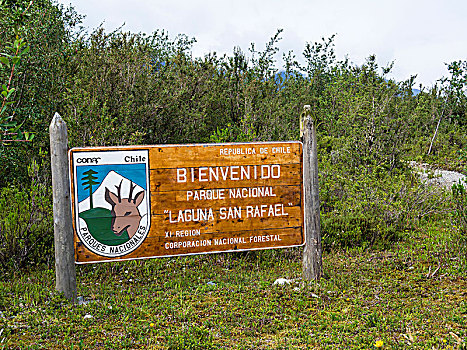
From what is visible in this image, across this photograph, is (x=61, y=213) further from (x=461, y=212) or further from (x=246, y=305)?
(x=461, y=212)

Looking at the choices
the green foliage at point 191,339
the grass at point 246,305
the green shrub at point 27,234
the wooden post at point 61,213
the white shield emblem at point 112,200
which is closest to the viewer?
the green foliage at point 191,339

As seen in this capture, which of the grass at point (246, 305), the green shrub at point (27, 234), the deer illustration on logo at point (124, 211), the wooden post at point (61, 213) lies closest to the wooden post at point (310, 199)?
the grass at point (246, 305)

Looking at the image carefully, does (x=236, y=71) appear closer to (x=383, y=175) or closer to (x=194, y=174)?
(x=383, y=175)

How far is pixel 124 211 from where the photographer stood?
18.2 ft

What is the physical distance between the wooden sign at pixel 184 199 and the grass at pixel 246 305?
606 mm

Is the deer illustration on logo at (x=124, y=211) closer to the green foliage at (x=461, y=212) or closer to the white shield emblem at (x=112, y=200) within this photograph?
the white shield emblem at (x=112, y=200)

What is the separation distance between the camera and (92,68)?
9273 mm

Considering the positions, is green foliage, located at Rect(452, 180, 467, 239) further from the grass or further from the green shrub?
the green shrub

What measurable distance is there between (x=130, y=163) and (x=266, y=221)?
6.41 feet

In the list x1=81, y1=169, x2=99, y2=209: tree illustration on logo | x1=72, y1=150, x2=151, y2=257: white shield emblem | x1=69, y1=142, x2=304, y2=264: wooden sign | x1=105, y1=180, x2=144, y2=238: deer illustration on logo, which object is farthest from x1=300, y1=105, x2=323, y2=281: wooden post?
x1=81, y1=169, x2=99, y2=209: tree illustration on logo

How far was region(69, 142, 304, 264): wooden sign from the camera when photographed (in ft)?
17.9

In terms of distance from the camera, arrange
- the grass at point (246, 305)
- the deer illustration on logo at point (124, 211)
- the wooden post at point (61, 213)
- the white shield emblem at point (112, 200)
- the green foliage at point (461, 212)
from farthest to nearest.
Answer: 1. the green foliage at point (461, 212)
2. the deer illustration on logo at point (124, 211)
3. the white shield emblem at point (112, 200)
4. the wooden post at point (61, 213)
5. the grass at point (246, 305)

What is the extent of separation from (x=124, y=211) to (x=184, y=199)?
0.77 metres

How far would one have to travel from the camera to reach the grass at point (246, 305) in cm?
432
